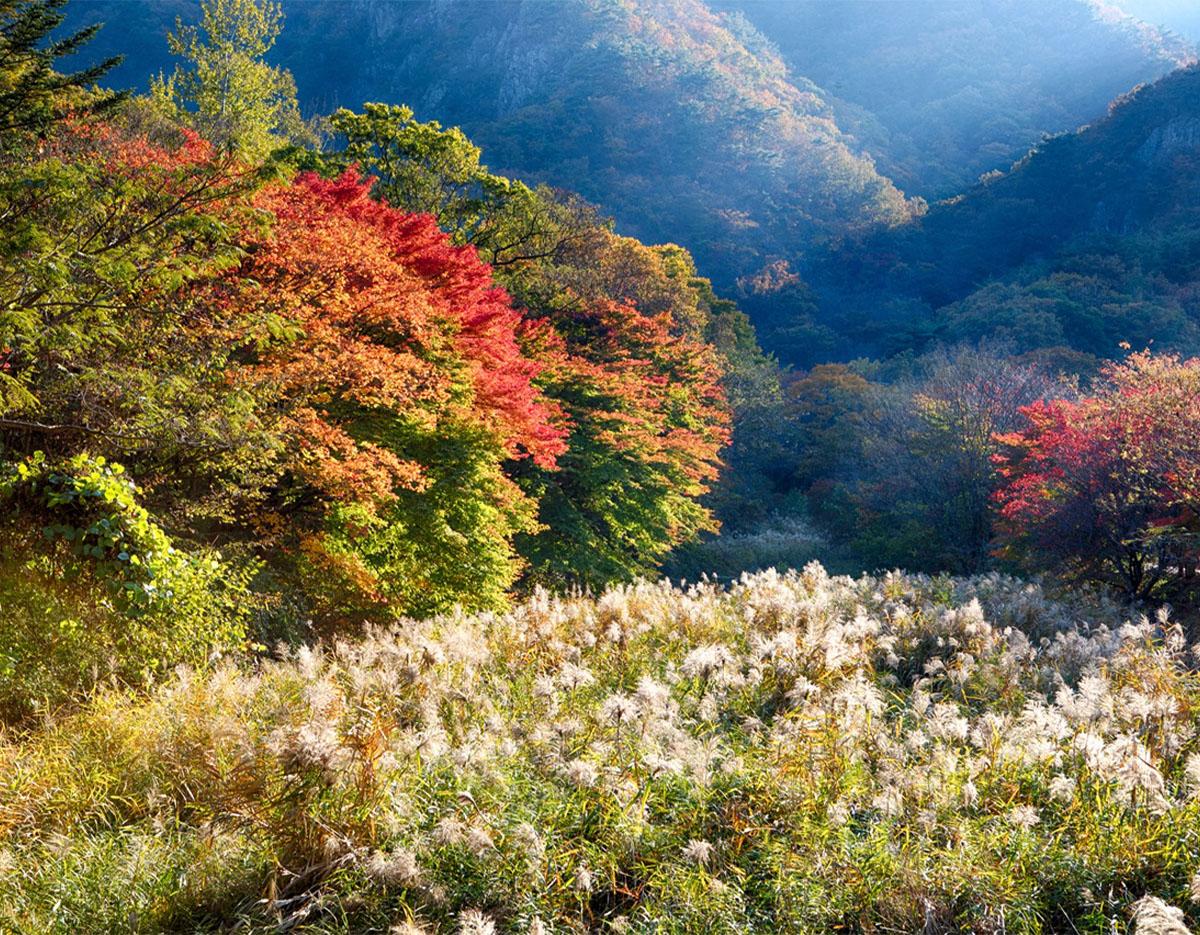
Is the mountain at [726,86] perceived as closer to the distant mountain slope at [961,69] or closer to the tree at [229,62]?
the distant mountain slope at [961,69]

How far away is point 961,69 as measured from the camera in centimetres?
9400

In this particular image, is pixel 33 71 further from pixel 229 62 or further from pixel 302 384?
pixel 229 62

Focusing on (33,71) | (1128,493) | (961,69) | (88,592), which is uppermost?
(961,69)

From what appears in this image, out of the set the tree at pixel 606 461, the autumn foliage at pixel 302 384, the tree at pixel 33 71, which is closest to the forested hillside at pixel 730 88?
the tree at pixel 606 461

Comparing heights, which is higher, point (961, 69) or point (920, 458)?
point (961, 69)

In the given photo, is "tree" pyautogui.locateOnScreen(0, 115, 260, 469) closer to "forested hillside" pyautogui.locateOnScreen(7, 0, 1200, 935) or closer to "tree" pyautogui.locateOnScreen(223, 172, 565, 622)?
"forested hillside" pyautogui.locateOnScreen(7, 0, 1200, 935)

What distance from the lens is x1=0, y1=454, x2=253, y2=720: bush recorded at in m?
6.49

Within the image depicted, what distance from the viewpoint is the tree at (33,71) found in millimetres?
12347

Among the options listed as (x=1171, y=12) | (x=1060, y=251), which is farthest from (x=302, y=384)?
(x=1171, y=12)

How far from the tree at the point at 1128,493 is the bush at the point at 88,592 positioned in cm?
1351

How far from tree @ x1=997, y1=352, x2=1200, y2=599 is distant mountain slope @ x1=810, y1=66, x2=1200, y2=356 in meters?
30.9

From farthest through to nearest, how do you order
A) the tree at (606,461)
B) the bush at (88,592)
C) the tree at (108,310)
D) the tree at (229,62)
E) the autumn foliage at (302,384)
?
the tree at (229,62) → the tree at (606,461) → the autumn foliage at (302,384) → the bush at (88,592) → the tree at (108,310)

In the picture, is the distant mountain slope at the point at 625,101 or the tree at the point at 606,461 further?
the distant mountain slope at the point at 625,101

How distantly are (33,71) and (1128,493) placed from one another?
21694 mm
